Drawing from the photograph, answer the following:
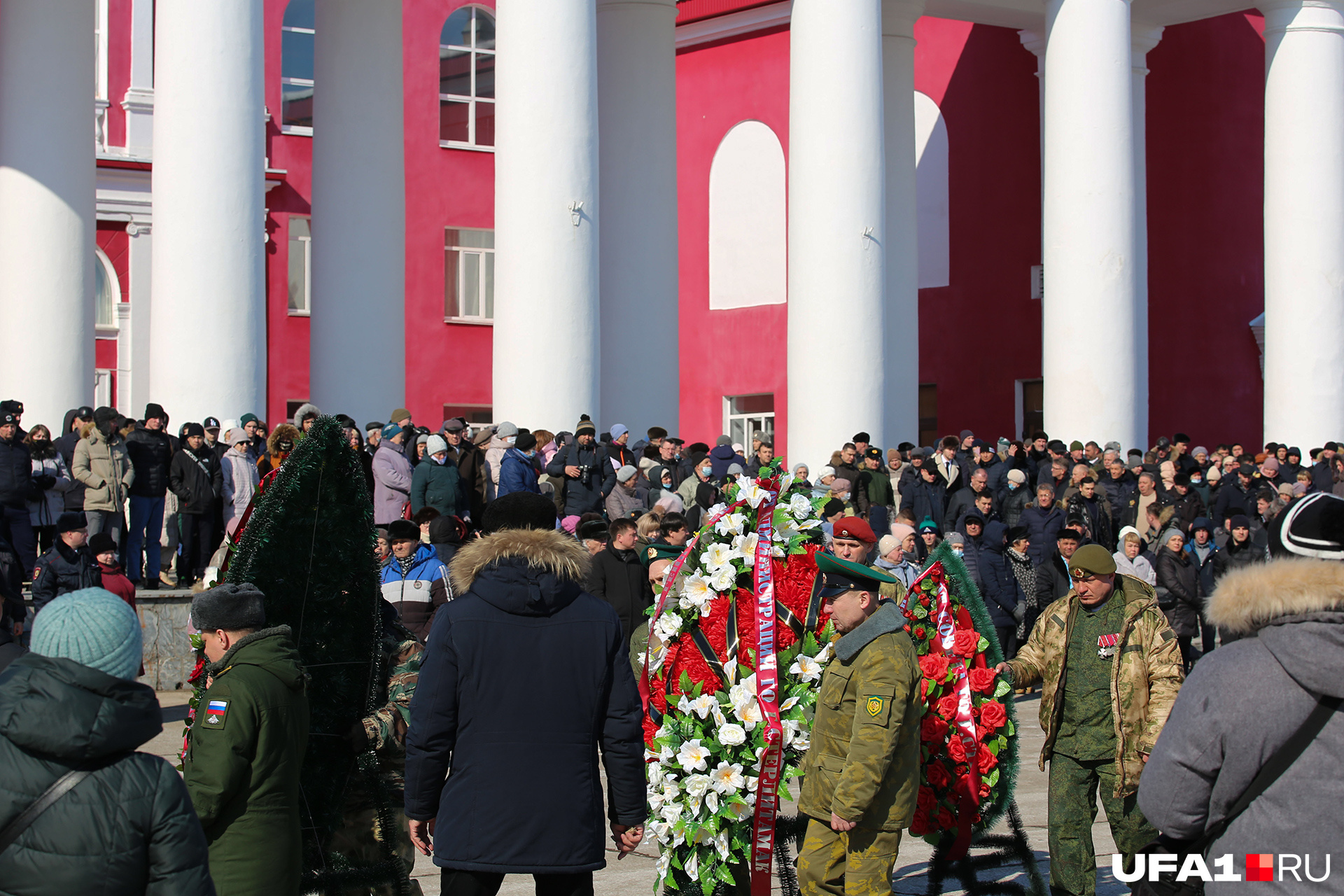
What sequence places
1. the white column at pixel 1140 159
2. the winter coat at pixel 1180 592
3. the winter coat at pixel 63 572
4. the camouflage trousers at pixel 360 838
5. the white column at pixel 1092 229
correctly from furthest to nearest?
the white column at pixel 1140 159, the white column at pixel 1092 229, the winter coat at pixel 1180 592, the winter coat at pixel 63 572, the camouflage trousers at pixel 360 838

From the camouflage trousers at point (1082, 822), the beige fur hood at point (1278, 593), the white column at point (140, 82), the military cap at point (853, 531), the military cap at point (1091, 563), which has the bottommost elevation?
the camouflage trousers at point (1082, 822)

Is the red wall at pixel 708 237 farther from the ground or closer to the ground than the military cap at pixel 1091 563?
farther from the ground

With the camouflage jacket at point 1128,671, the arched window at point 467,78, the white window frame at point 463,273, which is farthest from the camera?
the arched window at point 467,78

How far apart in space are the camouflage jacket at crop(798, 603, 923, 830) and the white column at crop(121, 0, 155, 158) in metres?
22.3

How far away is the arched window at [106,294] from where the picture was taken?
2506 centimetres

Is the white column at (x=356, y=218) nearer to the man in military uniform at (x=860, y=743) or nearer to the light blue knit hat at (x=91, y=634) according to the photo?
the man in military uniform at (x=860, y=743)

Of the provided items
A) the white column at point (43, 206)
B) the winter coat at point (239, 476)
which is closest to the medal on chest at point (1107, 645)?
the winter coat at point (239, 476)

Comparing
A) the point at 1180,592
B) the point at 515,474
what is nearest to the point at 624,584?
the point at 515,474

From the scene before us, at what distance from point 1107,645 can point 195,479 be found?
30.8 feet

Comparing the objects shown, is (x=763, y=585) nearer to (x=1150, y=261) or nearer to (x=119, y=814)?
(x=119, y=814)

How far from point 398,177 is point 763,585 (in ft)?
43.7

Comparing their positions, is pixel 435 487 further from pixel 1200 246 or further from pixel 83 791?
pixel 1200 246

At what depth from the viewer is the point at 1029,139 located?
91.7ft

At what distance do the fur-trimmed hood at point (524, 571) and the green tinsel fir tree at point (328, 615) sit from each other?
1317 mm
